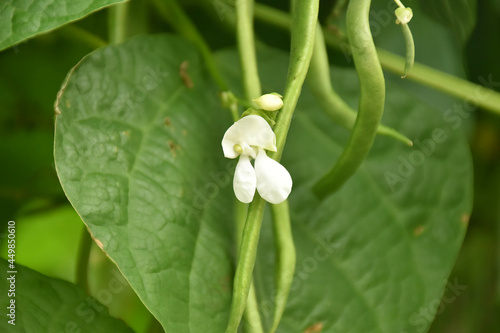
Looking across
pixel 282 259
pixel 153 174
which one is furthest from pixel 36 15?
pixel 282 259

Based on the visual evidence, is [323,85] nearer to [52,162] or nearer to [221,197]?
[221,197]

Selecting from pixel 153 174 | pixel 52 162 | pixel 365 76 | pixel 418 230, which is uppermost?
pixel 365 76

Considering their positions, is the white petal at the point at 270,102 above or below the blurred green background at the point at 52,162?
above

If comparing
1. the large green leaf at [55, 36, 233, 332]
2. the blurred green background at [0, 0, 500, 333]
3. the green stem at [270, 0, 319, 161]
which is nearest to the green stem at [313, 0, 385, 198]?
the green stem at [270, 0, 319, 161]

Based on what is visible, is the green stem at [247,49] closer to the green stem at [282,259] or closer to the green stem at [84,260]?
the green stem at [282,259]

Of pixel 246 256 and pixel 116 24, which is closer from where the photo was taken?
pixel 246 256

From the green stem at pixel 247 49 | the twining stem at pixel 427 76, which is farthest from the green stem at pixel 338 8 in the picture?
the green stem at pixel 247 49
